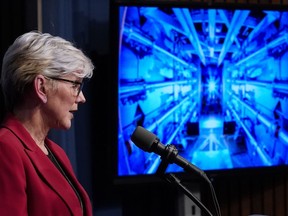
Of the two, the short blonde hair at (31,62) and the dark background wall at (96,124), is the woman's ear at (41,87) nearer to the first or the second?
the short blonde hair at (31,62)

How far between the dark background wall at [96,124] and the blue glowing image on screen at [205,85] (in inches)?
Answer: 3.8

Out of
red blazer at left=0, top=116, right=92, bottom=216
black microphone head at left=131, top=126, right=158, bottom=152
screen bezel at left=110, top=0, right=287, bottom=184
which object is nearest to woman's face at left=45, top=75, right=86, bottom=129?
red blazer at left=0, top=116, right=92, bottom=216

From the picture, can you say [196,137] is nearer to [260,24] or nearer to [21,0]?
[260,24]

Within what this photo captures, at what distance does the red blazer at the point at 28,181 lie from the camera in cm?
142

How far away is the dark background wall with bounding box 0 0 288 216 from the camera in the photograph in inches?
105

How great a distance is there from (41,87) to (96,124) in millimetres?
1241

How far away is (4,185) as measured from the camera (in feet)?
4.66

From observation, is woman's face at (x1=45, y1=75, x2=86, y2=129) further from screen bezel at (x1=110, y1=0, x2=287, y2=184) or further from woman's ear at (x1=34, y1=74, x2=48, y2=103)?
screen bezel at (x1=110, y1=0, x2=287, y2=184)

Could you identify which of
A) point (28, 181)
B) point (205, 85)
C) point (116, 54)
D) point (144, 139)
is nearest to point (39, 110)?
point (28, 181)

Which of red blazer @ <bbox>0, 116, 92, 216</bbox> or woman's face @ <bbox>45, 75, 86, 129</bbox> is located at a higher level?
woman's face @ <bbox>45, 75, 86, 129</bbox>

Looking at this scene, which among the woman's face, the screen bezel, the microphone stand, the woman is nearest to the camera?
the microphone stand

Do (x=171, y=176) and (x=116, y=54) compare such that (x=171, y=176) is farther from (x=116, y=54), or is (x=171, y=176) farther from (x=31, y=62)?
(x=116, y=54)

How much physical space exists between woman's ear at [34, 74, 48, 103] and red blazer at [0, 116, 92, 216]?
0.33 feet

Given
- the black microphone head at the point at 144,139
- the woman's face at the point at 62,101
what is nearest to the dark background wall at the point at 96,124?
the woman's face at the point at 62,101
